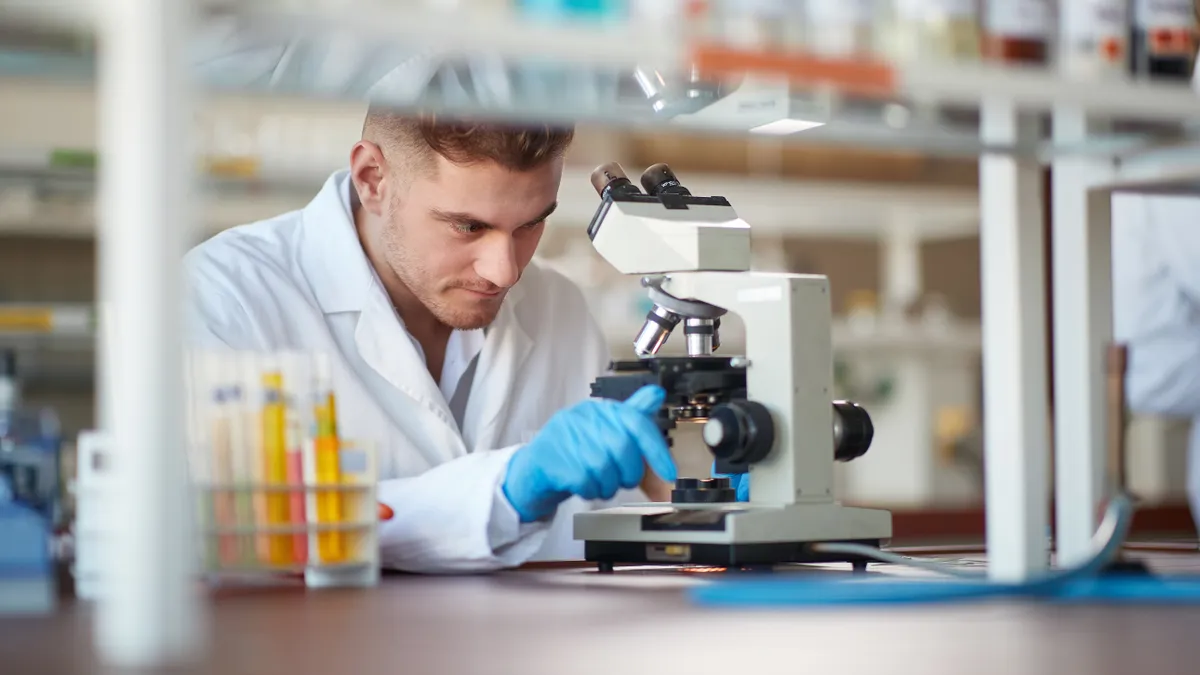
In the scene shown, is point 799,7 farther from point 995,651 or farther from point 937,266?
point 937,266

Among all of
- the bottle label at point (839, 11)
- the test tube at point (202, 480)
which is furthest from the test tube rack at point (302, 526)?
the bottle label at point (839, 11)

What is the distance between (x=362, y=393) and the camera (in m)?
2.53

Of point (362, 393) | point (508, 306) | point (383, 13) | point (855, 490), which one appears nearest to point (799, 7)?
point (383, 13)

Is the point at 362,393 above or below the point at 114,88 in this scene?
below

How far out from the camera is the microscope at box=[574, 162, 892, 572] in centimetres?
187

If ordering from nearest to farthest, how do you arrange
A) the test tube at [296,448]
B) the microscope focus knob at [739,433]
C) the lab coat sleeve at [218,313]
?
the test tube at [296,448], the microscope focus knob at [739,433], the lab coat sleeve at [218,313]

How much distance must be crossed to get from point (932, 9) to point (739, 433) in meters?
0.58

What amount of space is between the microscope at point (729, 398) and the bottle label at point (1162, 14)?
512 mm

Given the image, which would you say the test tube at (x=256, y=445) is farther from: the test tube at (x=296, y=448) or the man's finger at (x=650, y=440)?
the man's finger at (x=650, y=440)

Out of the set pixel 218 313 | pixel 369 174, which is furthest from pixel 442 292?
pixel 218 313

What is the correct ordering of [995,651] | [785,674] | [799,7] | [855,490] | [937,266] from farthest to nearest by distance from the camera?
[937,266], [855,490], [799,7], [995,651], [785,674]

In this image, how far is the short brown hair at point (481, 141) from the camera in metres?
2.48

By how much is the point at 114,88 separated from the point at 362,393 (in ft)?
4.47

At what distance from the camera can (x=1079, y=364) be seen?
1.72m
